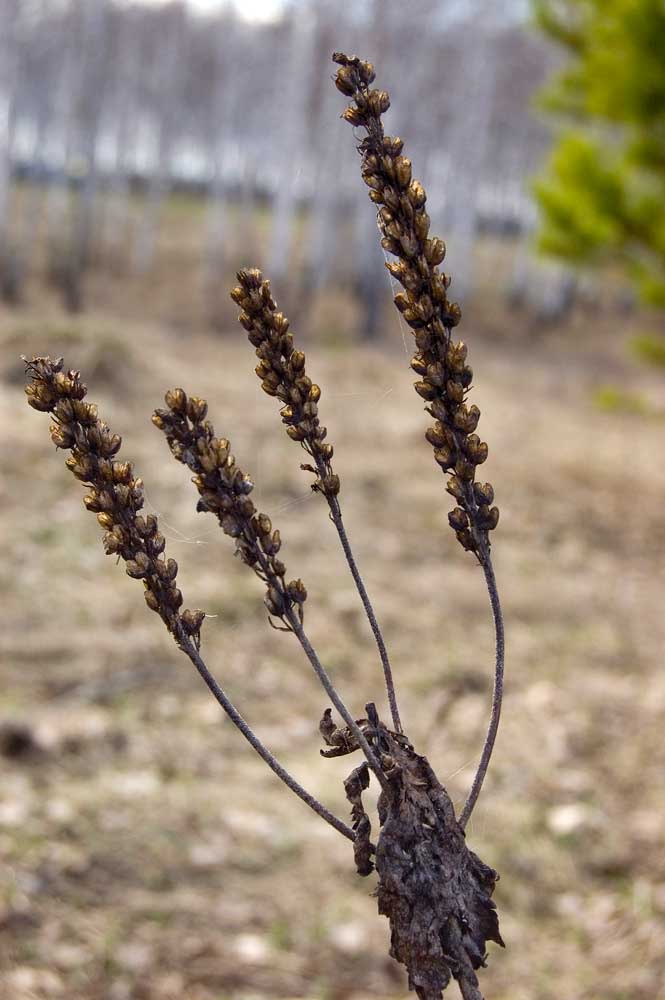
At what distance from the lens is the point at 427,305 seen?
1074 millimetres

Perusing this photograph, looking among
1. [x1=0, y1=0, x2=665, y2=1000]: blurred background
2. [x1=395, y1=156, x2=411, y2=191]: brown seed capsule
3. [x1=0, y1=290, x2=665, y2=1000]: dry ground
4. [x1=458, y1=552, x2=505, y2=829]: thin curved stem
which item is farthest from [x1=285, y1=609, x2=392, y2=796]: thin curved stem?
[x1=395, y1=156, x2=411, y2=191]: brown seed capsule

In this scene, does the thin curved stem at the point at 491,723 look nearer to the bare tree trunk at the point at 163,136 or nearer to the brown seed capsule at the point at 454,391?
the brown seed capsule at the point at 454,391

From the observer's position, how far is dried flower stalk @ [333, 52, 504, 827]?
1.05 metres

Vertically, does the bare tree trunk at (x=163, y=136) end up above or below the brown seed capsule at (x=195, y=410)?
above

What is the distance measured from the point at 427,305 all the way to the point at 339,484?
8.6 inches

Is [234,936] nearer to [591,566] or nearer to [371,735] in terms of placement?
[371,735]

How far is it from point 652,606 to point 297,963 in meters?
4.56

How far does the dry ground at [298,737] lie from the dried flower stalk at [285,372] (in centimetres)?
24

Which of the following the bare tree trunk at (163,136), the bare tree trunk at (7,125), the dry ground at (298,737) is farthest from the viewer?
the bare tree trunk at (163,136)

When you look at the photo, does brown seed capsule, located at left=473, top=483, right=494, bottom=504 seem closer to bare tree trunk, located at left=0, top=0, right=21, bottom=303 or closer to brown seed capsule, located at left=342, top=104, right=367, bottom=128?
brown seed capsule, located at left=342, top=104, right=367, bottom=128

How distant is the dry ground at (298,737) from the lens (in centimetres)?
319

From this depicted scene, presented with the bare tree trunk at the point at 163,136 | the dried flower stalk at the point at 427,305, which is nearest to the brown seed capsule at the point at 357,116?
the dried flower stalk at the point at 427,305

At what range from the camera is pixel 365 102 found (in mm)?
1053

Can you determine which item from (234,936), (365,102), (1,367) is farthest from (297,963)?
(1,367)
